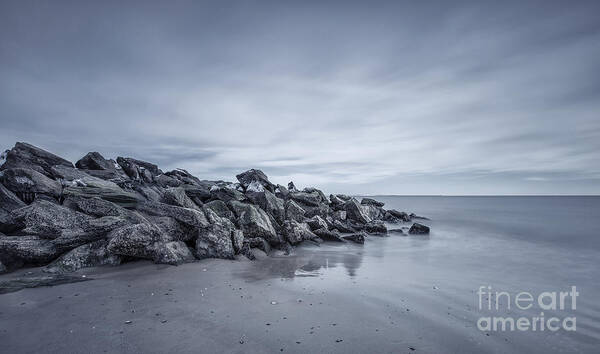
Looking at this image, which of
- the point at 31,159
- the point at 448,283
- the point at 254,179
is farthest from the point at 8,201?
the point at 448,283

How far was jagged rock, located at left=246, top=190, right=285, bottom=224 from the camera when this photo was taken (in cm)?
2019

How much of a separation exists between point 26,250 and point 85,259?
5.67ft

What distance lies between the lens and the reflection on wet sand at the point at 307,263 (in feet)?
36.0

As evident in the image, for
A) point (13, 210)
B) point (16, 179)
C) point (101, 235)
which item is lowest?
point (101, 235)

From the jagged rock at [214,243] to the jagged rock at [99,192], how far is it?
4.93m

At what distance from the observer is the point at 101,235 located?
10.8 metres

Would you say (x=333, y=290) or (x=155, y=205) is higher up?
(x=155, y=205)

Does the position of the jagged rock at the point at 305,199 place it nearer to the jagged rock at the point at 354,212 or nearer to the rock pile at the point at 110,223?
the jagged rock at the point at 354,212

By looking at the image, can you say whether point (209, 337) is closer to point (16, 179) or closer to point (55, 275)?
point (55, 275)

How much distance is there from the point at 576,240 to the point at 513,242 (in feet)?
22.3

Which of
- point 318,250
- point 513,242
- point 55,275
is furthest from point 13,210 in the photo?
point 513,242

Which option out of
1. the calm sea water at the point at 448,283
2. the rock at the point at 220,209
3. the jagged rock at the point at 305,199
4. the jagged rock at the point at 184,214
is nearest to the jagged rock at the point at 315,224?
the calm sea water at the point at 448,283

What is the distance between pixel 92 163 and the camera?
22.2 m

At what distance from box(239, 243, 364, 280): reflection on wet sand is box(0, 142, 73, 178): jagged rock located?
1381 cm
